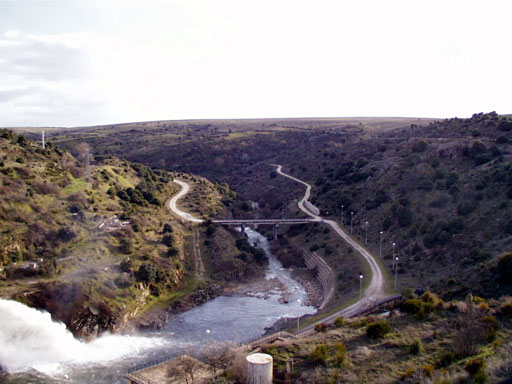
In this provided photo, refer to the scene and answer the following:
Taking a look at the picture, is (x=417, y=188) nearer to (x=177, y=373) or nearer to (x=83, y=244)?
(x=83, y=244)

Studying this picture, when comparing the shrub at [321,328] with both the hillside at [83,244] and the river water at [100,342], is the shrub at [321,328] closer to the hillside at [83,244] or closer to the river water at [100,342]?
the river water at [100,342]

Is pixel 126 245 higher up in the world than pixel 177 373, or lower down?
higher up

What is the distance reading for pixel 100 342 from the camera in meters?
40.5

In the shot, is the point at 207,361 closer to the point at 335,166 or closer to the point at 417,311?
the point at 417,311

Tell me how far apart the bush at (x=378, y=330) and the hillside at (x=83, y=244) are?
2278 centimetres

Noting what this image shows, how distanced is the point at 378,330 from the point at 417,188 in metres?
40.2

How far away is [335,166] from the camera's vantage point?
99.2 meters

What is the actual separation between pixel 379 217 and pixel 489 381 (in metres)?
46.8

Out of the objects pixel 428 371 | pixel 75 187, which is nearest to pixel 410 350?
pixel 428 371

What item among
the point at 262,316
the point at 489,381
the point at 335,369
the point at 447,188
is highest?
the point at 447,188

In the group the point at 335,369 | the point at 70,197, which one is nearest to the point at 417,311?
the point at 335,369

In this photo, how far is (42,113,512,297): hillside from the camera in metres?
48.4

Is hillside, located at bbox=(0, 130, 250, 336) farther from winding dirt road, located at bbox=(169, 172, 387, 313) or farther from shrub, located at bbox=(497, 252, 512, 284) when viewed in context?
shrub, located at bbox=(497, 252, 512, 284)

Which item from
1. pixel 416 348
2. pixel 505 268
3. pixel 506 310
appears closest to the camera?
pixel 416 348
